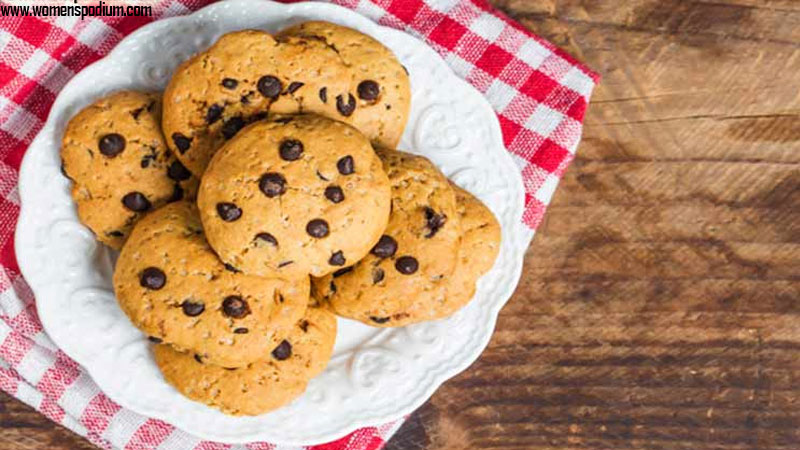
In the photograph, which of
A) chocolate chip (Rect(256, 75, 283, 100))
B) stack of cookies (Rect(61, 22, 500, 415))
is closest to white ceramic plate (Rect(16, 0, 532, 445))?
stack of cookies (Rect(61, 22, 500, 415))

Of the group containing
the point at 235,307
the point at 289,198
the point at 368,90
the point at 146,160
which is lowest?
the point at 235,307

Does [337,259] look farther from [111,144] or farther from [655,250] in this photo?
[655,250]

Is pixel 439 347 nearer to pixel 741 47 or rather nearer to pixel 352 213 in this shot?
pixel 352 213

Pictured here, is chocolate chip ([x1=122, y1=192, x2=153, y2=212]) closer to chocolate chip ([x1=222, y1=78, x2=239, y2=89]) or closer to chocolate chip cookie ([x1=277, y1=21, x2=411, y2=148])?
chocolate chip ([x1=222, y1=78, x2=239, y2=89])

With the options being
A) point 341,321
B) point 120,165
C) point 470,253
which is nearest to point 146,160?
point 120,165

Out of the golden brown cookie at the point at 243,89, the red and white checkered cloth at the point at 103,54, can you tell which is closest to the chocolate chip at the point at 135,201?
the golden brown cookie at the point at 243,89

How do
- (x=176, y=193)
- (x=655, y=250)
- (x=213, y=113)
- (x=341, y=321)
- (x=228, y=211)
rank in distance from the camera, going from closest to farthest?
(x=228, y=211), (x=213, y=113), (x=176, y=193), (x=341, y=321), (x=655, y=250)

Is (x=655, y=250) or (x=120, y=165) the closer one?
(x=120, y=165)
